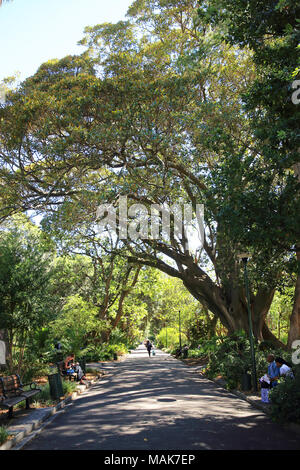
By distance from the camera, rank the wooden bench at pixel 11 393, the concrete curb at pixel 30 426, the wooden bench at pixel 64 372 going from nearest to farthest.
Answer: the concrete curb at pixel 30 426, the wooden bench at pixel 11 393, the wooden bench at pixel 64 372

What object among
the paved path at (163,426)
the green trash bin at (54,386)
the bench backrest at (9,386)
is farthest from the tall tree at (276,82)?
the green trash bin at (54,386)

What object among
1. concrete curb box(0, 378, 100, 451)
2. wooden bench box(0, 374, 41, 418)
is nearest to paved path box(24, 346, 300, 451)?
concrete curb box(0, 378, 100, 451)

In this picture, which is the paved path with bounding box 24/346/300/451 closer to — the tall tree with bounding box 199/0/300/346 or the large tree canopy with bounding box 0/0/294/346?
the tall tree with bounding box 199/0/300/346

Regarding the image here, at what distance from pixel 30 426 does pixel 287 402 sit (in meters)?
5.12

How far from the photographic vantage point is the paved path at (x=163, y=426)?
6.25 m

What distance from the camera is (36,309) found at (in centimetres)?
1292

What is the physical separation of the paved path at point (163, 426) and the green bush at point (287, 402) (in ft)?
0.90

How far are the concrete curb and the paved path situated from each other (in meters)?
0.19

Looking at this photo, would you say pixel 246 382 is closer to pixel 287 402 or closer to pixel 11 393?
pixel 287 402

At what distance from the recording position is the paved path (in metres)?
6.25

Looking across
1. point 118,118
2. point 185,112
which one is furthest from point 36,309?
point 185,112

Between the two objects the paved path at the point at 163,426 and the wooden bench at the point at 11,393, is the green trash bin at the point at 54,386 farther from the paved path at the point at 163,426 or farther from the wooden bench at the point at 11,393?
the wooden bench at the point at 11,393

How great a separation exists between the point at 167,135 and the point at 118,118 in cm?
192

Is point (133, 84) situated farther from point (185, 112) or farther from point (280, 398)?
point (280, 398)
